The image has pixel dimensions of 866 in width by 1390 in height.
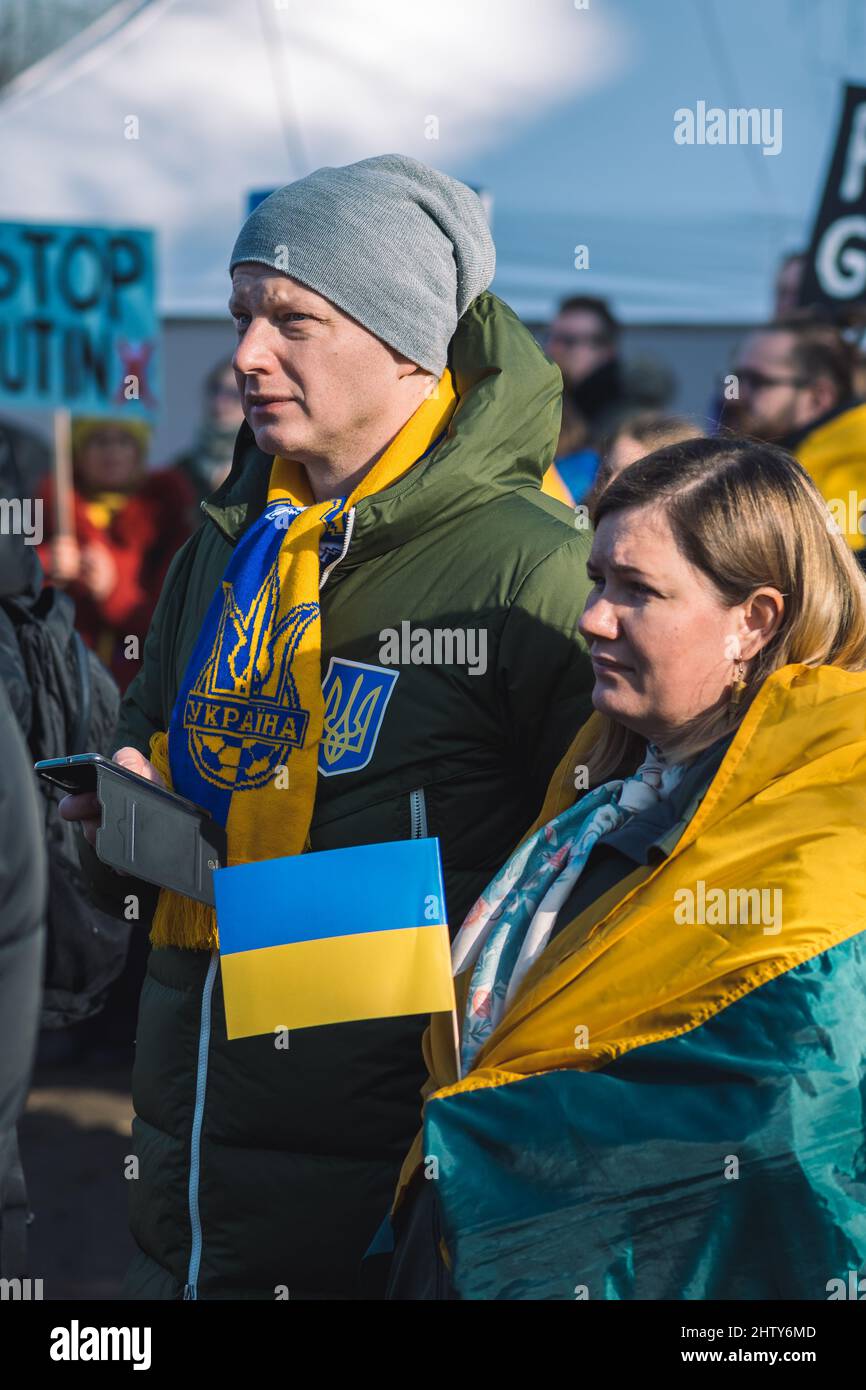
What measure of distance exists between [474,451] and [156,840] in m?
0.68

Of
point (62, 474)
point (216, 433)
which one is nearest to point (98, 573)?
point (62, 474)

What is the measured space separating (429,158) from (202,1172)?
292 inches

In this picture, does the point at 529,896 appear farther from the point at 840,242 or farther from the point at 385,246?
the point at 840,242

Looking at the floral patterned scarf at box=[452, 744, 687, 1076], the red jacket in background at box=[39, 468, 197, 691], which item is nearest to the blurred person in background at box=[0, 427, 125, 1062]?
the floral patterned scarf at box=[452, 744, 687, 1076]

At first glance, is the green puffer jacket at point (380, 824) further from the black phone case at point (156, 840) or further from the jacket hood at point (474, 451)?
the black phone case at point (156, 840)

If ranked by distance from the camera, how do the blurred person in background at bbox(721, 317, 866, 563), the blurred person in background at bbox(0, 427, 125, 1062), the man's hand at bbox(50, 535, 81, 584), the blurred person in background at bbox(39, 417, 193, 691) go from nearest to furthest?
1. the blurred person in background at bbox(0, 427, 125, 1062)
2. the blurred person in background at bbox(721, 317, 866, 563)
3. the man's hand at bbox(50, 535, 81, 584)
4. the blurred person in background at bbox(39, 417, 193, 691)

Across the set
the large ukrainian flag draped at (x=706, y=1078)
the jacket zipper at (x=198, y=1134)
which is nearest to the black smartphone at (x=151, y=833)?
the jacket zipper at (x=198, y=1134)

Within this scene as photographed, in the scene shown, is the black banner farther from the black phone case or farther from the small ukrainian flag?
the small ukrainian flag

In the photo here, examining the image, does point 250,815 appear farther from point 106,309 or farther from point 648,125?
point 648,125

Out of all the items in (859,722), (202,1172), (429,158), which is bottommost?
(202,1172)

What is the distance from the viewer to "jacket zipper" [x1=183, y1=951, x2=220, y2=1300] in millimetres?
2408

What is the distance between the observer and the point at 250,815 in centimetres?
237

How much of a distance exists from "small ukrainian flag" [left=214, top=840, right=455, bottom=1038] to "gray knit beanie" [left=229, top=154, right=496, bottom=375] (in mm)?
801
